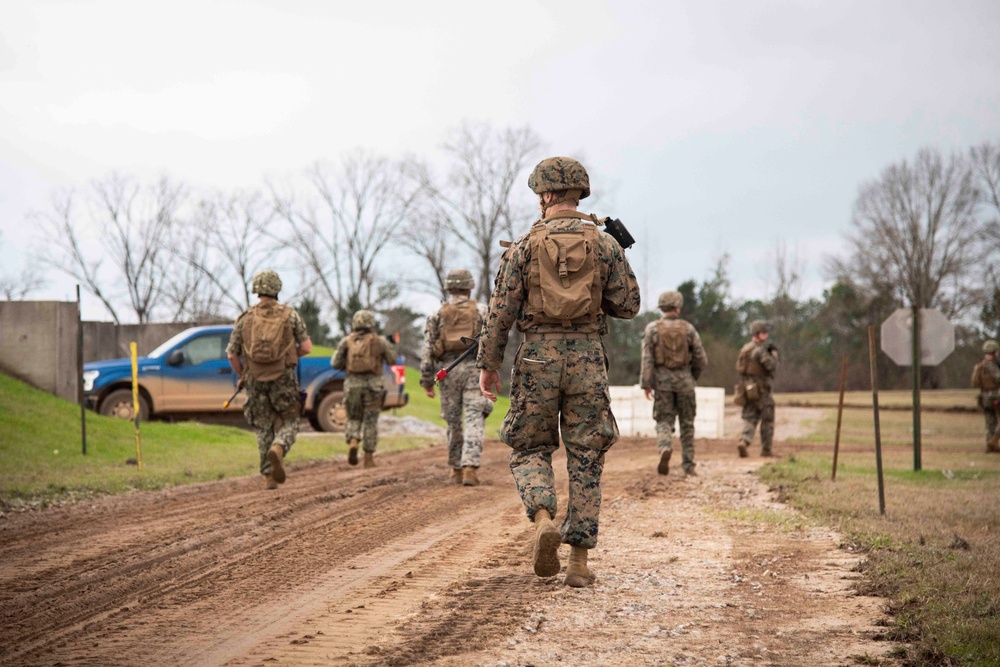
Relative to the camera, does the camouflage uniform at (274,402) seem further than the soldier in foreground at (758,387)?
No

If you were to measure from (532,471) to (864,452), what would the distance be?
14.1 metres

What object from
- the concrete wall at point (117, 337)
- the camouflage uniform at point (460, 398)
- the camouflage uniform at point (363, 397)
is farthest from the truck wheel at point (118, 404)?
the camouflage uniform at point (460, 398)

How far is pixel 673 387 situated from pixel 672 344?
0.55 meters

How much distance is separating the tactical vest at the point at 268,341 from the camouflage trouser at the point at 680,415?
15.1ft

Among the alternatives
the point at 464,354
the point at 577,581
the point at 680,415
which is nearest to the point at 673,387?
the point at 680,415

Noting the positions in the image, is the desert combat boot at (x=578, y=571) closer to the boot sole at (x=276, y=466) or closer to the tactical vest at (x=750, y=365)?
the boot sole at (x=276, y=466)

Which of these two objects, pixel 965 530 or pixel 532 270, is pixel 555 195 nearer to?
pixel 532 270

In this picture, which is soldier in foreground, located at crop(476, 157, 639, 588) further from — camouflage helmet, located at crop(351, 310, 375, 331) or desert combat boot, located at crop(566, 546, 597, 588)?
camouflage helmet, located at crop(351, 310, 375, 331)

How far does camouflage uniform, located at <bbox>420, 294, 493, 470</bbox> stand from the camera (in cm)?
1116

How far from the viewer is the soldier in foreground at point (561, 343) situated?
602 centimetres

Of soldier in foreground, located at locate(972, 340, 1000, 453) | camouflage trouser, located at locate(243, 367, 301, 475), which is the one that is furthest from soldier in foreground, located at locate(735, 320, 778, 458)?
camouflage trouser, located at locate(243, 367, 301, 475)

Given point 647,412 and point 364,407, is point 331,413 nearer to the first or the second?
point 364,407

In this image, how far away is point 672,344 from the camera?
1294 centimetres

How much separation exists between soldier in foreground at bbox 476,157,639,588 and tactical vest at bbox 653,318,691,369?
6.76 metres
